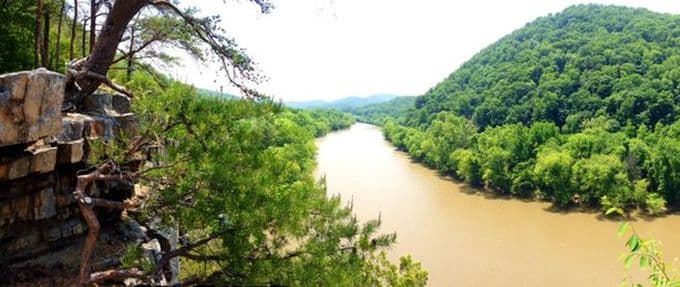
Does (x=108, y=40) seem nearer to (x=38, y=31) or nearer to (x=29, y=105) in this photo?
(x=29, y=105)

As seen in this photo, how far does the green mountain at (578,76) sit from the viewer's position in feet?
114

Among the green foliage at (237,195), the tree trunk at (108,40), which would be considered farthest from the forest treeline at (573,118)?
the tree trunk at (108,40)

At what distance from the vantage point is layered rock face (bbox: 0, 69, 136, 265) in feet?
15.3

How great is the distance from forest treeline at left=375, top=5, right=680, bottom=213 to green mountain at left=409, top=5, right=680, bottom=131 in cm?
10

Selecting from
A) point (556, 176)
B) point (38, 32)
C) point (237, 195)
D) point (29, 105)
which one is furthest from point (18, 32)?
point (556, 176)

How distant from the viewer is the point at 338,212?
4.67 metres

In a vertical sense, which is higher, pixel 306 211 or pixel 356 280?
pixel 306 211

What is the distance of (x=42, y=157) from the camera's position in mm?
5246

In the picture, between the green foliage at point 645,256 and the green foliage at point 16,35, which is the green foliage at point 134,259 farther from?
the green foliage at point 16,35

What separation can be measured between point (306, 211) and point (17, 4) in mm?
6230

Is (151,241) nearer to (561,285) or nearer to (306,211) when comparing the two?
(306,211)

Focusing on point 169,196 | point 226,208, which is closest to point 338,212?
point 226,208

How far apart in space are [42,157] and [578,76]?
4316 cm

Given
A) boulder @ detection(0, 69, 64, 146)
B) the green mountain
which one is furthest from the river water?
the green mountain
